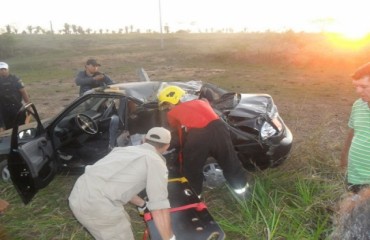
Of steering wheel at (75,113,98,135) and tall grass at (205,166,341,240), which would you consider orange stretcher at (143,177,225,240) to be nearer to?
tall grass at (205,166,341,240)

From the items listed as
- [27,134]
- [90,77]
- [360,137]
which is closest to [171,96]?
[360,137]

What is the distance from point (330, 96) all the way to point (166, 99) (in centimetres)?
807

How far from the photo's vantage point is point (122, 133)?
454 cm

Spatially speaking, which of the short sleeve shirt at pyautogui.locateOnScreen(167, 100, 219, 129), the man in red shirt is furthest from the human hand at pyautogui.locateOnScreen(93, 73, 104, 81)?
the short sleeve shirt at pyautogui.locateOnScreen(167, 100, 219, 129)

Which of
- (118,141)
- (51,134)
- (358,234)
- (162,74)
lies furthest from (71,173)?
(162,74)

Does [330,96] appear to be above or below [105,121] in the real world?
below

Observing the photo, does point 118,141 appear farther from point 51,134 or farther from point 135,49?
point 135,49

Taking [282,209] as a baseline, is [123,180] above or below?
above

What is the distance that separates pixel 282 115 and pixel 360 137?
5393mm

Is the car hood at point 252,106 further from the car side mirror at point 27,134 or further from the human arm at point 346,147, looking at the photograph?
the car side mirror at point 27,134

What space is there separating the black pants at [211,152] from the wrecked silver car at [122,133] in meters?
0.59

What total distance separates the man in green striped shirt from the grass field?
1.55 feet

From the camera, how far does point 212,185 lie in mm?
4641

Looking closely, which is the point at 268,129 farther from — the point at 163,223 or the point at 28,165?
the point at 28,165
